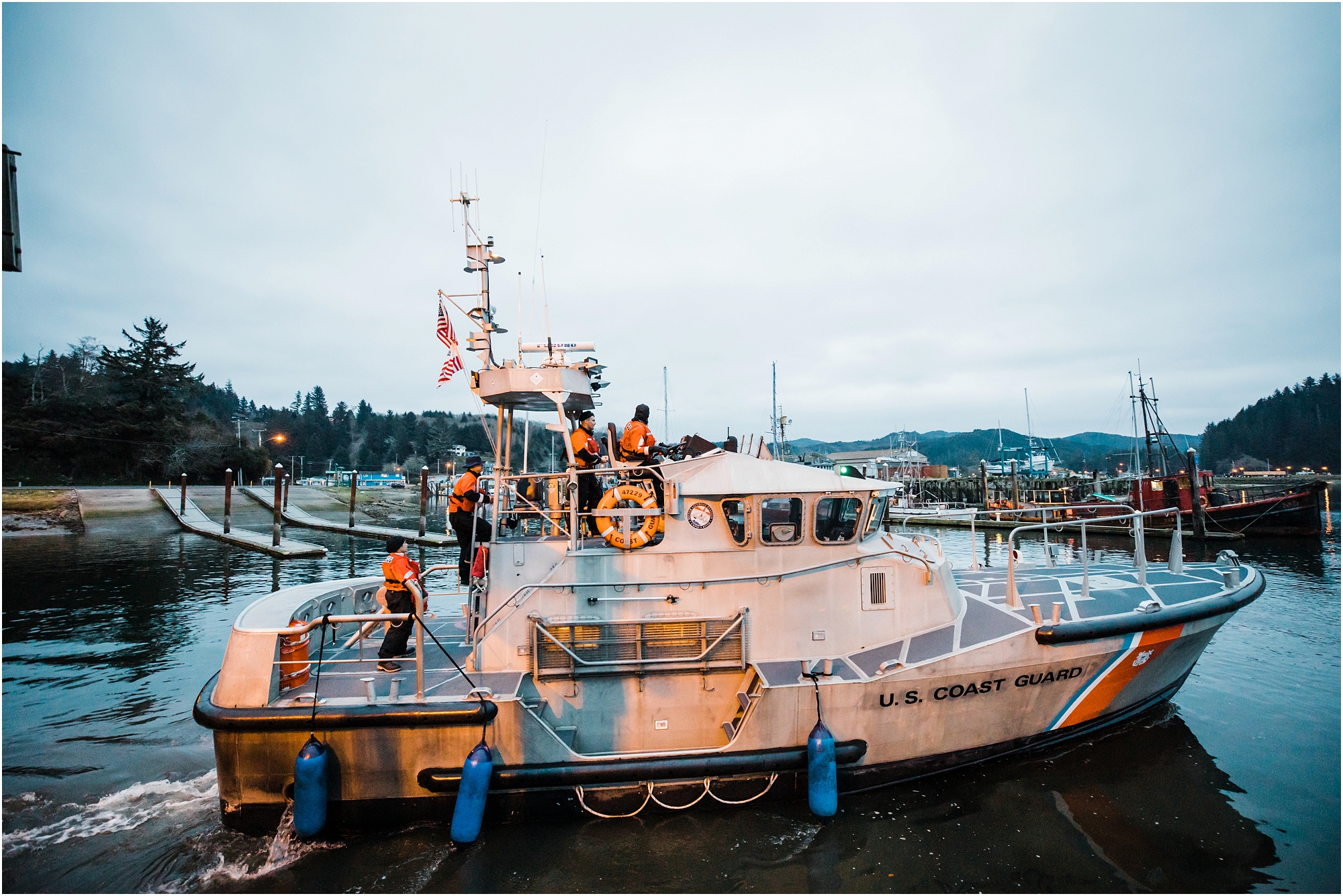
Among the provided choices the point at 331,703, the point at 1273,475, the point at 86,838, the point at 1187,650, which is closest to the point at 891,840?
the point at 1187,650

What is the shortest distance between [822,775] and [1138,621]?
3.81 metres

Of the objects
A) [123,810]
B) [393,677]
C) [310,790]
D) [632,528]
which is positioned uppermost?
[632,528]

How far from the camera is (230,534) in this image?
24.8m

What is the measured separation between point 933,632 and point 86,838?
840cm

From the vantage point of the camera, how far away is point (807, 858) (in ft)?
16.4

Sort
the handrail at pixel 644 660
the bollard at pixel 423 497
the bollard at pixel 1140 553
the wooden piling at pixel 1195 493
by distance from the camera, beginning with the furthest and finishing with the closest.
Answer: the wooden piling at pixel 1195 493 < the bollard at pixel 423 497 < the bollard at pixel 1140 553 < the handrail at pixel 644 660

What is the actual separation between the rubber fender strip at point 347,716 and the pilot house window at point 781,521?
309 centimetres

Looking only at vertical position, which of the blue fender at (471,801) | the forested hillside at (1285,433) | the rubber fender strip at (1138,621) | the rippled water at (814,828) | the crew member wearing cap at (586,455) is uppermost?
the forested hillside at (1285,433)

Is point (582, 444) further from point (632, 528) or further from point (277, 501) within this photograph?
point (277, 501)

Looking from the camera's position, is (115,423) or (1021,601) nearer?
(1021,601)

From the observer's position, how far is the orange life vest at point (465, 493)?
6.68m

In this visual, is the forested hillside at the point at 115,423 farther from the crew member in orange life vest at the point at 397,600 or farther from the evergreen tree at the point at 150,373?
the crew member in orange life vest at the point at 397,600

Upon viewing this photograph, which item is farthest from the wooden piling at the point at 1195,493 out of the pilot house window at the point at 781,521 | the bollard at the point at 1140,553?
the pilot house window at the point at 781,521

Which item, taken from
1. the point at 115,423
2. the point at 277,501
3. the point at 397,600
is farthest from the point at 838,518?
the point at 115,423
